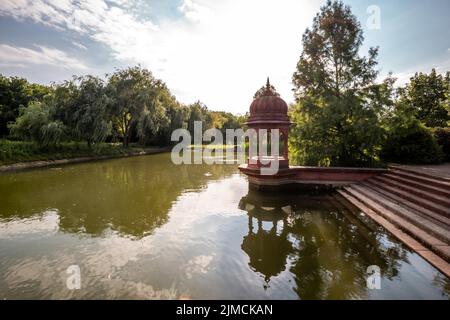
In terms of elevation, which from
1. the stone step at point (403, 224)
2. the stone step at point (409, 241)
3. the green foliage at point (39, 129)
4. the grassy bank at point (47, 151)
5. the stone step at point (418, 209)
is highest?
the green foliage at point (39, 129)

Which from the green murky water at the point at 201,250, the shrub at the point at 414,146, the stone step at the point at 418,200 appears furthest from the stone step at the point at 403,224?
the shrub at the point at 414,146

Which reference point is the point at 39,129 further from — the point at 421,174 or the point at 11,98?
the point at 421,174

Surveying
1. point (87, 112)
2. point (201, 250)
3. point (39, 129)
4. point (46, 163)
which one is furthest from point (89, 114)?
point (201, 250)

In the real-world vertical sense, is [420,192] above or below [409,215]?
above

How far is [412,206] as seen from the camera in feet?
27.3

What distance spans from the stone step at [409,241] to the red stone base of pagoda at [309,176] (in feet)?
10.3

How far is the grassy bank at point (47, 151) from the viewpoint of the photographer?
2163cm

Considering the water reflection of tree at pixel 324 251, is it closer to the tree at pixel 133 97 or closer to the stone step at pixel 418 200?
the stone step at pixel 418 200

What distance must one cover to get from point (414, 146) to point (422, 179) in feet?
17.4

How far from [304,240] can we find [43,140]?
26.7m

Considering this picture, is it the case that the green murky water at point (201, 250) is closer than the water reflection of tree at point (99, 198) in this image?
Yes

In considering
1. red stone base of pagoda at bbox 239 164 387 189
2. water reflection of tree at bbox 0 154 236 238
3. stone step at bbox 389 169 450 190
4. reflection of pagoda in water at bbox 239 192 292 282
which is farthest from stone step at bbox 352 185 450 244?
water reflection of tree at bbox 0 154 236 238
